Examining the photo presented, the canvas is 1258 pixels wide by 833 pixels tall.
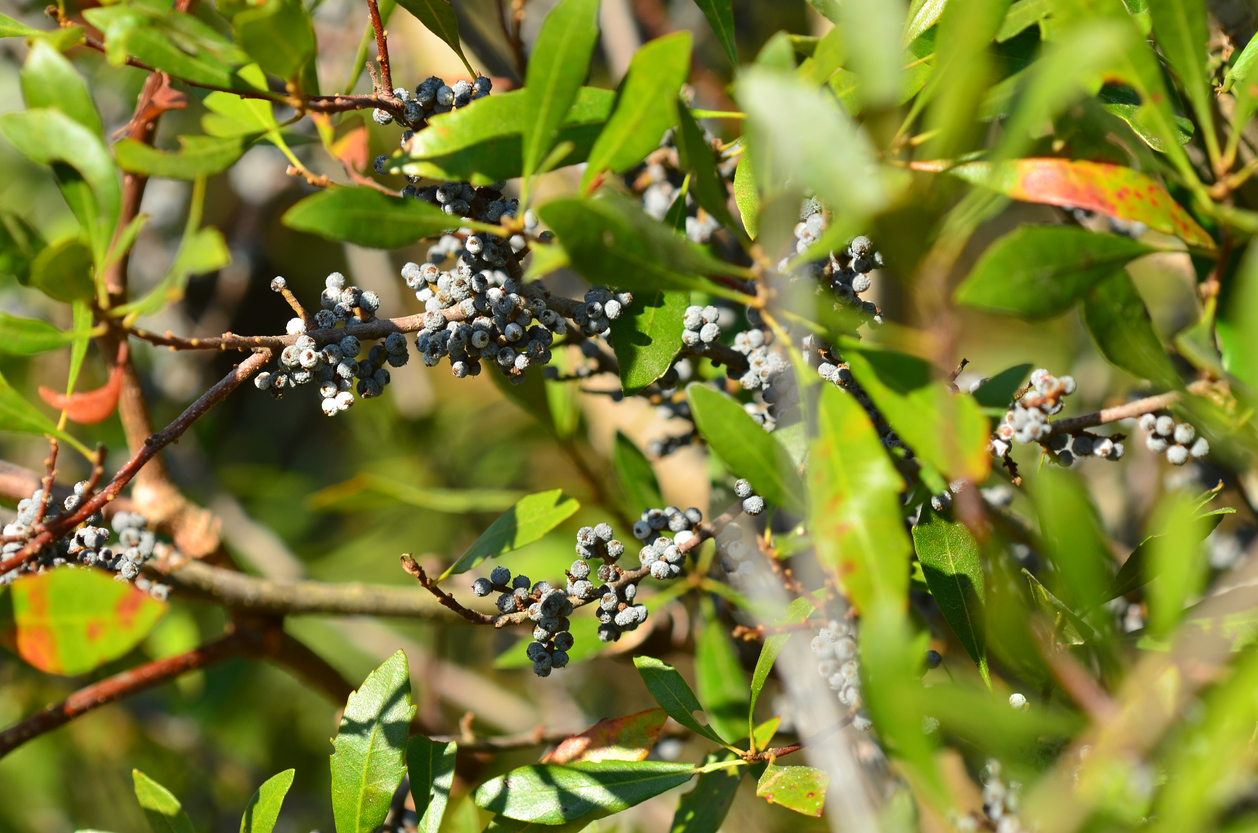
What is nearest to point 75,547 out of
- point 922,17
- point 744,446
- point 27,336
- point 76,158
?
point 27,336

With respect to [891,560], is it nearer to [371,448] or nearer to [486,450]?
[486,450]

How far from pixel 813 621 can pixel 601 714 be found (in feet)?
3.97

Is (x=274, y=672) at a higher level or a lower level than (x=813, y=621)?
lower

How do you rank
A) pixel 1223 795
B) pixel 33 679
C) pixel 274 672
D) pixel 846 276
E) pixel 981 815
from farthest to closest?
pixel 274 672 < pixel 33 679 < pixel 981 815 < pixel 846 276 < pixel 1223 795

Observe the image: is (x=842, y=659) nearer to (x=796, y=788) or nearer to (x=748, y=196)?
(x=796, y=788)

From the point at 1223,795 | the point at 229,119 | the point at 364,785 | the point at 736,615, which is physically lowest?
the point at 736,615

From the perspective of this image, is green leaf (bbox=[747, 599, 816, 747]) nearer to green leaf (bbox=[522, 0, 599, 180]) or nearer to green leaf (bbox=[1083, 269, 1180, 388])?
green leaf (bbox=[1083, 269, 1180, 388])

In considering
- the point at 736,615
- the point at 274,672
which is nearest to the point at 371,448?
the point at 274,672

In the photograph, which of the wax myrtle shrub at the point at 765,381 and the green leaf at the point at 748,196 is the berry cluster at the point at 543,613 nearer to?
the wax myrtle shrub at the point at 765,381

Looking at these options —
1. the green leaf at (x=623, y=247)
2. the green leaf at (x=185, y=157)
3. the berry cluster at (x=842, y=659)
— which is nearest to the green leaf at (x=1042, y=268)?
the green leaf at (x=623, y=247)

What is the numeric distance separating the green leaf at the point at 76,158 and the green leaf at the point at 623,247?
297mm

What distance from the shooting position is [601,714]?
185 centimetres

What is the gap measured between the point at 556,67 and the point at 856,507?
12.1 inches

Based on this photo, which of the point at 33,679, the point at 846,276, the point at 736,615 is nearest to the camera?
the point at 846,276
